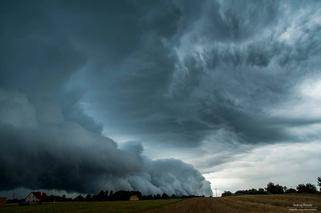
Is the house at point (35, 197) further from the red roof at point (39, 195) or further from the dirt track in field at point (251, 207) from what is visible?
the dirt track in field at point (251, 207)

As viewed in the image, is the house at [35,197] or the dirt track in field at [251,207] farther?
the house at [35,197]

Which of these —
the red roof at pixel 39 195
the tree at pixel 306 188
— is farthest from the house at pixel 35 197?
the tree at pixel 306 188

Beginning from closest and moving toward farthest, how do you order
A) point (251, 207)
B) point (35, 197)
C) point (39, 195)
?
point (251, 207) → point (35, 197) → point (39, 195)

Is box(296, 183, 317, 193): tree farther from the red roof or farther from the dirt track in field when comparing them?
the red roof

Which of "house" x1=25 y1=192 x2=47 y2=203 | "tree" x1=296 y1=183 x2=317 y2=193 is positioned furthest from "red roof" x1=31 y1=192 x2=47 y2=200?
"tree" x1=296 y1=183 x2=317 y2=193

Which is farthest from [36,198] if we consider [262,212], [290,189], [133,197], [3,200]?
[262,212]

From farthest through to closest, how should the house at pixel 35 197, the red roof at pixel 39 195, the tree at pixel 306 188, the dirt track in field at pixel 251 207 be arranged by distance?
the red roof at pixel 39 195 < the house at pixel 35 197 < the tree at pixel 306 188 < the dirt track in field at pixel 251 207

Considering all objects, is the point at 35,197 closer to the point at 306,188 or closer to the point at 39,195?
the point at 39,195

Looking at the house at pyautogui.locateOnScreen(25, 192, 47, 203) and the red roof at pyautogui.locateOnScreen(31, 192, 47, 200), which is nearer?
the house at pyautogui.locateOnScreen(25, 192, 47, 203)

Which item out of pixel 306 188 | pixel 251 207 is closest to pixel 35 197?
pixel 306 188

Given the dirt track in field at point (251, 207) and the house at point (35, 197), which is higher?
the house at point (35, 197)

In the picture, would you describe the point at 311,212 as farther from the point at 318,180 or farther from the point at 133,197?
the point at 133,197

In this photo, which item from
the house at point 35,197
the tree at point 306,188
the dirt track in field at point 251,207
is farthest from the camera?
the house at point 35,197

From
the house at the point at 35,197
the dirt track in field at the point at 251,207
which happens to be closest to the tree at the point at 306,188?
the dirt track in field at the point at 251,207
